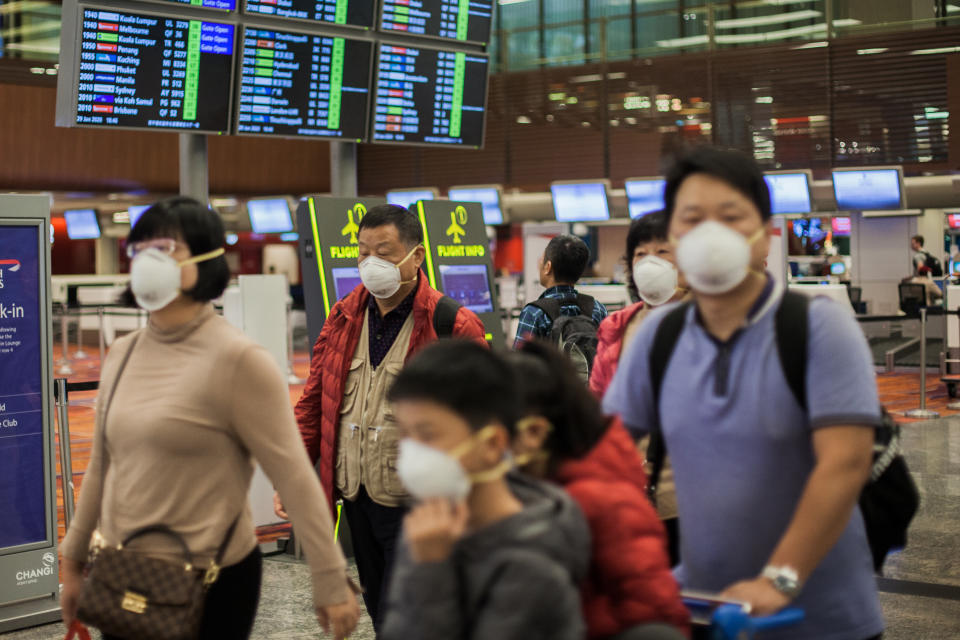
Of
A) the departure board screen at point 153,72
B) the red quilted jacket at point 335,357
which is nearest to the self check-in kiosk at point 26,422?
the departure board screen at point 153,72

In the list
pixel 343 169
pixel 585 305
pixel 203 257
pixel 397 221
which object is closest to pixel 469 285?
pixel 343 169

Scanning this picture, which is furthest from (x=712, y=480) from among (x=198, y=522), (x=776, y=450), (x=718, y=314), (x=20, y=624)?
(x=20, y=624)

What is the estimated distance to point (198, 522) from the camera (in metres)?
2.26

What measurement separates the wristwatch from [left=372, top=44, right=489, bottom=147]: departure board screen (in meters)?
5.02

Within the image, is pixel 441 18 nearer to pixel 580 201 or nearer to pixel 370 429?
pixel 370 429

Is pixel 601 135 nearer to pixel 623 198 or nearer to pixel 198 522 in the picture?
pixel 623 198

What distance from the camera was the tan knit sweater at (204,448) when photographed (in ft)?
7.38

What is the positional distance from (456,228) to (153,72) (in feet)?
6.63

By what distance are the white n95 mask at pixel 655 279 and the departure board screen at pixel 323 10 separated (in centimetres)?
327

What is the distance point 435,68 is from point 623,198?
11491mm

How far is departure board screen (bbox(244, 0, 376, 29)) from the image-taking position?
5.90 m

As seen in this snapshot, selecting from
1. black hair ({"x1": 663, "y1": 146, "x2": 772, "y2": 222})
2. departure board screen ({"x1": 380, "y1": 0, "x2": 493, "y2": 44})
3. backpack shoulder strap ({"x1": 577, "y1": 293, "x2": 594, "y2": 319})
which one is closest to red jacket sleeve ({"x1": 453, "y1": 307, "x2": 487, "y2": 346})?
backpack shoulder strap ({"x1": 577, "y1": 293, "x2": 594, "y2": 319})

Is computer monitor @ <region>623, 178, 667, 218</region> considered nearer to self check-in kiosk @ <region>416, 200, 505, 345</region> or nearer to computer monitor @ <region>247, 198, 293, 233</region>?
computer monitor @ <region>247, 198, 293, 233</region>

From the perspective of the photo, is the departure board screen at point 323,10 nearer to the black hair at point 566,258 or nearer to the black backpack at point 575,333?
the black hair at point 566,258
